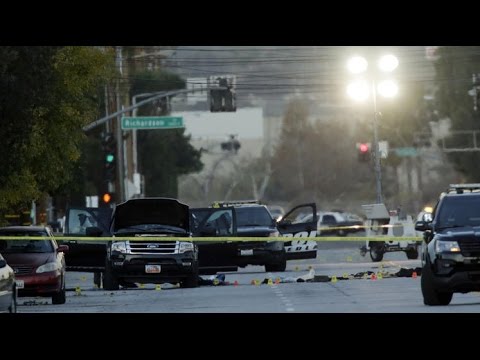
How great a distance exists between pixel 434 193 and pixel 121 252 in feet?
347

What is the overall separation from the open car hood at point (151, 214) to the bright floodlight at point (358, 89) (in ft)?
75.3

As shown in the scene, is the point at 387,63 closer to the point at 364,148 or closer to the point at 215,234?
the point at 364,148

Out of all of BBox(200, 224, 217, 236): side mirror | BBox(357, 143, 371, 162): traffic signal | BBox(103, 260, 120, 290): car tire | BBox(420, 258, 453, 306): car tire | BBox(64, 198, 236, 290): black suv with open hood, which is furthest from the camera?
BBox(357, 143, 371, 162): traffic signal

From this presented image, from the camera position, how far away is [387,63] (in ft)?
192

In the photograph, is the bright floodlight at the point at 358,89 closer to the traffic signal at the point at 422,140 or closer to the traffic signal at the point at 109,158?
the traffic signal at the point at 109,158

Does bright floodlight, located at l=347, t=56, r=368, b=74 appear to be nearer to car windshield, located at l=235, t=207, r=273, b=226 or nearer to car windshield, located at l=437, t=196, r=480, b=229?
car windshield, located at l=235, t=207, r=273, b=226

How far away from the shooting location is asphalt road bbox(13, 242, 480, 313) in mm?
26531

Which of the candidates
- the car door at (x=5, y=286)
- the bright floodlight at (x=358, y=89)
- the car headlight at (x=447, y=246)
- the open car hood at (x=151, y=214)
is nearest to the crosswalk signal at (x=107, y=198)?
the bright floodlight at (x=358, y=89)

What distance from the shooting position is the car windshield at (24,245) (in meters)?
31.4

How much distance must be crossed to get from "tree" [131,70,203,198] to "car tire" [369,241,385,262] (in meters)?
48.1

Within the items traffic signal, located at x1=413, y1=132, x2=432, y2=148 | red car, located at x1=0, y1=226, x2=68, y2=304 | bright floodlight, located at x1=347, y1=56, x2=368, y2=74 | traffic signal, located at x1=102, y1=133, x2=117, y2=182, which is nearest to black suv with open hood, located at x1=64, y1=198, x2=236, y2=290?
red car, located at x1=0, y1=226, x2=68, y2=304

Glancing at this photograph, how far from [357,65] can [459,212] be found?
3178 cm
